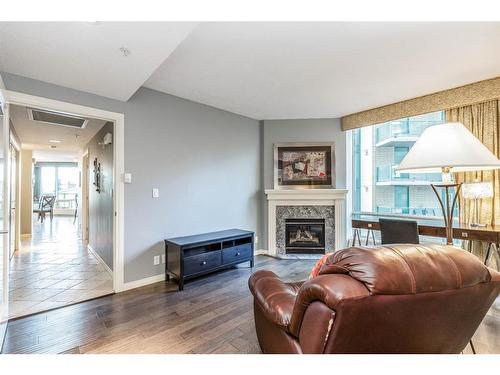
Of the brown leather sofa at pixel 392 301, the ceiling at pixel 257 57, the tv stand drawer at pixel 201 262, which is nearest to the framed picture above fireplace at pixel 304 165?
the ceiling at pixel 257 57

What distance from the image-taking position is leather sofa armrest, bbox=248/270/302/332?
1.17 meters

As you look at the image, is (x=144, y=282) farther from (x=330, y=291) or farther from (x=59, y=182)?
(x=59, y=182)

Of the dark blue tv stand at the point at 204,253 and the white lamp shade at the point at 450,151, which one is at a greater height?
the white lamp shade at the point at 450,151

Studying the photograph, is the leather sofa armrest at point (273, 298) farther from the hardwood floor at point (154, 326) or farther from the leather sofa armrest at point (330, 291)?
the hardwood floor at point (154, 326)

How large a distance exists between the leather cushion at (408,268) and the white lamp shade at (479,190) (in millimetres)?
→ 2555

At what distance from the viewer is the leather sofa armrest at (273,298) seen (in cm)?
117

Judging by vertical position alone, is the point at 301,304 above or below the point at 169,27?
below

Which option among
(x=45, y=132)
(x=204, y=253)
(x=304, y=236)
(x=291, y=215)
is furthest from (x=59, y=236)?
(x=304, y=236)

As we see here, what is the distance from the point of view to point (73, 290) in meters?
2.84

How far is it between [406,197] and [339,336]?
4.06 m

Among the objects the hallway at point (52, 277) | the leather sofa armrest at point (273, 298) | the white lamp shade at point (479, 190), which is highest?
the white lamp shade at point (479, 190)
